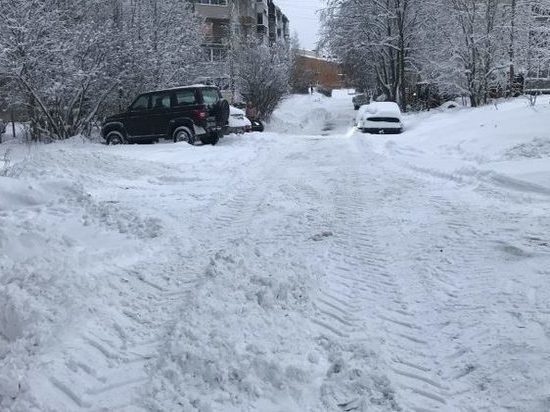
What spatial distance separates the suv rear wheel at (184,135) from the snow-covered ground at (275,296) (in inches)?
298

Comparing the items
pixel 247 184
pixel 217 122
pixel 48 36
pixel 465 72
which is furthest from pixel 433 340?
pixel 465 72

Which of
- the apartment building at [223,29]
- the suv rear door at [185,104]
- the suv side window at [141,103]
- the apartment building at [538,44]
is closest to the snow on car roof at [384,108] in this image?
the apartment building at [538,44]

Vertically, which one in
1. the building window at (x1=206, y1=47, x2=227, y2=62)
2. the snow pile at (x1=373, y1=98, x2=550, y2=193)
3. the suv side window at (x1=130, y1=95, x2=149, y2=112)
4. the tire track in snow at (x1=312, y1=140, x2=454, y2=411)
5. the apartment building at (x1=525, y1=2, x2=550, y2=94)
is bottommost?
the tire track in snow at (x1=312, y1=140, x2=454, y2=411)

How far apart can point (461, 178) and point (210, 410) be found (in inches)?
324

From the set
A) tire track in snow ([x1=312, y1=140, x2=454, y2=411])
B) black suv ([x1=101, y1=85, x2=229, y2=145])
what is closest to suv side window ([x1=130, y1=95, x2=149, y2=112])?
black suv ([x1=101, y1=85, x2=229, y2=145])

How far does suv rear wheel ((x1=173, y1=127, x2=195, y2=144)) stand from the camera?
681 inches

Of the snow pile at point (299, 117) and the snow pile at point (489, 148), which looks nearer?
the snow pile at point (489, 148)

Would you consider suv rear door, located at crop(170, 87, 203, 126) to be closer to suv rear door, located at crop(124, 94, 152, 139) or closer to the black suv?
the black suv

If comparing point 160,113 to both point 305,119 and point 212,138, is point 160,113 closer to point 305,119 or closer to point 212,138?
point 212,138

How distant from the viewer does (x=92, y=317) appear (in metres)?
4.43

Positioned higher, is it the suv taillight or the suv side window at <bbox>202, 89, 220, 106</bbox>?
the suv side window at <bbox>202, 89, 220, 106</bbox>

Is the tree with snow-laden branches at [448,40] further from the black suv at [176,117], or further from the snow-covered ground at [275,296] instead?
the snow-covered ground at [275,296]

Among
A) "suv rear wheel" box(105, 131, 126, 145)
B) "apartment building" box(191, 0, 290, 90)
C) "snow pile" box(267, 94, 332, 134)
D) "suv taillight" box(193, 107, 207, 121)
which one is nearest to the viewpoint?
"suv taillight" box(193, 107, 207, 121)

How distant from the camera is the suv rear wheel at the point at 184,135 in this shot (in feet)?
56.7
